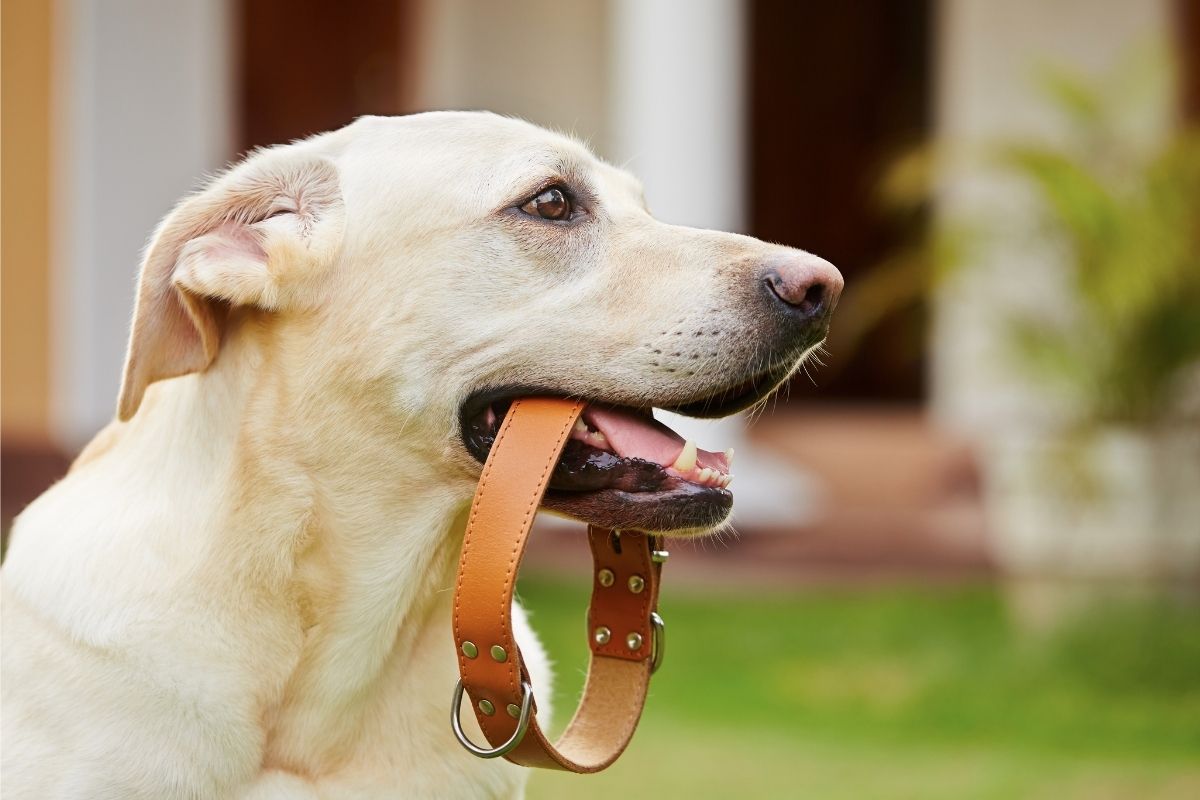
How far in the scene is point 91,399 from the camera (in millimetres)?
9047

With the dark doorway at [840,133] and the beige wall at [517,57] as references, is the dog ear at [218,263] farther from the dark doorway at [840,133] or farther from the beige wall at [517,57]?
the dark doorway at [840,133]

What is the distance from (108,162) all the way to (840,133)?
540cm

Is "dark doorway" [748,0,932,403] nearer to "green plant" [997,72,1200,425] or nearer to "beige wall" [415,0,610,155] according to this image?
"beige wall" [415,0,610,155]

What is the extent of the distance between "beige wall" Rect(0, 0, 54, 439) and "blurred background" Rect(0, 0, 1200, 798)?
2 cm

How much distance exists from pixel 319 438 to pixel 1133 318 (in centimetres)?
421

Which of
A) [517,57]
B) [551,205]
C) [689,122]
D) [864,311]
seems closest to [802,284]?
[551,205]

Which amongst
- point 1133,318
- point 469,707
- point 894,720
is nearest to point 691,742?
point 894,720

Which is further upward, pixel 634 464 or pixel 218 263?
pixel 218 263

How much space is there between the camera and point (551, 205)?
8.91 ft

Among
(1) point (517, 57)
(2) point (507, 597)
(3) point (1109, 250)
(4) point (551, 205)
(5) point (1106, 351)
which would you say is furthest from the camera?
(1) point (517, 57)

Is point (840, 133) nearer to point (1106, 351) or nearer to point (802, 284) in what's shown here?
point (1106, 351)

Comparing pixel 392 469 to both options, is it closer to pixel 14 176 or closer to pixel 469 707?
pixel 469 707

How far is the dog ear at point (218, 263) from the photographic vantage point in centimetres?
254

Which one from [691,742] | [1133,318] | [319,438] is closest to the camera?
[319,438]
